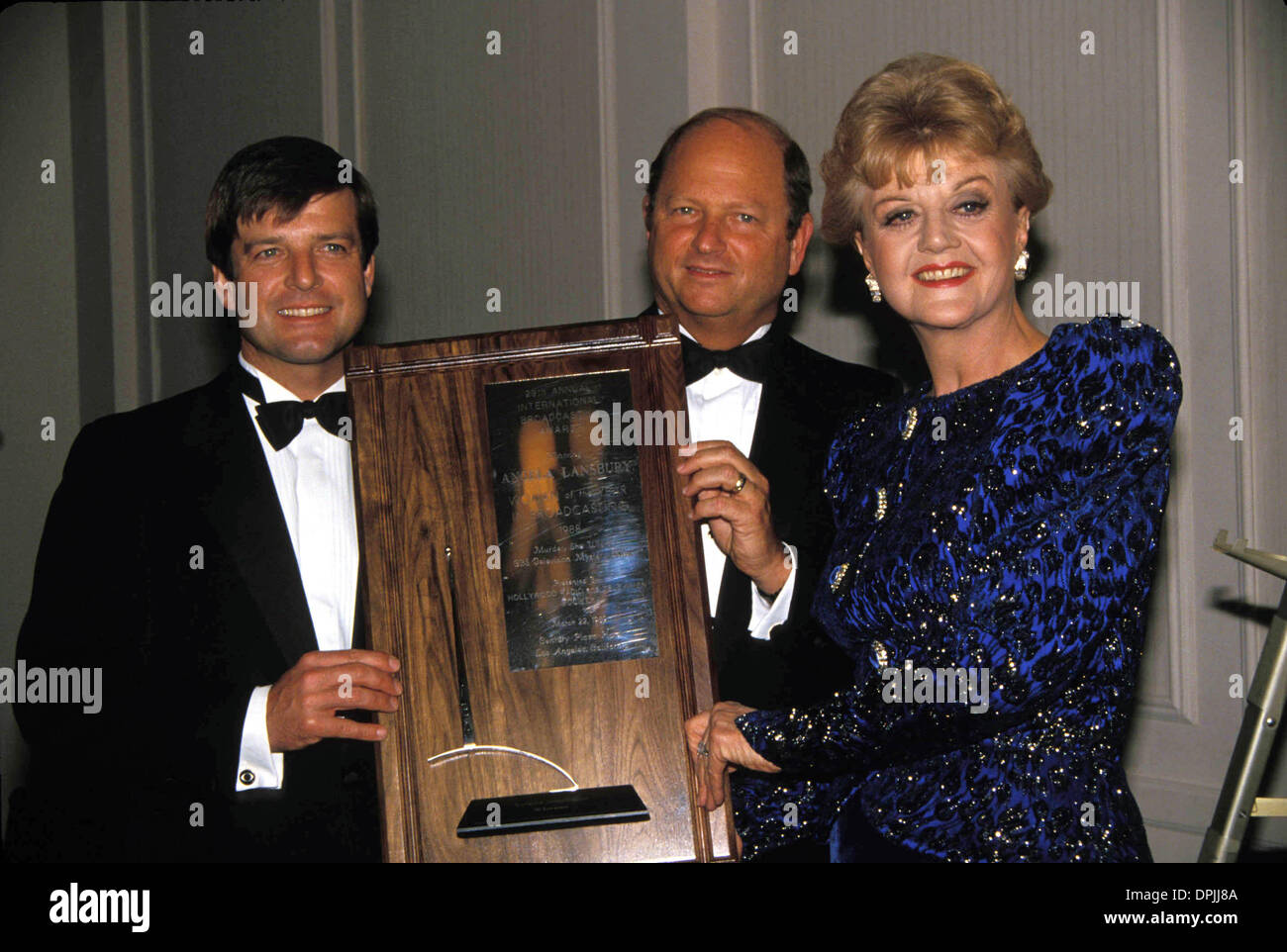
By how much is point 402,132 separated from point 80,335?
2144 mm

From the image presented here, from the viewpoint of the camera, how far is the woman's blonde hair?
232cm

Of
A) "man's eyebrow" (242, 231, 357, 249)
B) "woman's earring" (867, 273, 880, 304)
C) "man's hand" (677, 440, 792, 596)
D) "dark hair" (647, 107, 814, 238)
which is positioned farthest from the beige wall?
"man's eyebrow" (242, 231, 357, 249)

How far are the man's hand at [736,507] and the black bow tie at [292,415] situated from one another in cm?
79

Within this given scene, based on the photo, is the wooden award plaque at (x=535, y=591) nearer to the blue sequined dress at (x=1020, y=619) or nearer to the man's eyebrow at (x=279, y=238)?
the blue sequined dress at (x=1020, y=619)

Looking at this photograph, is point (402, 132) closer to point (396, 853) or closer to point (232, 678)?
point (232, 678)

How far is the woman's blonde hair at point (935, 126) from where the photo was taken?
232 cm

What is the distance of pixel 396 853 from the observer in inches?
92.3

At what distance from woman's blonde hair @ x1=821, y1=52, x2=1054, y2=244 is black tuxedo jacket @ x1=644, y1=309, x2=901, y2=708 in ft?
2.15

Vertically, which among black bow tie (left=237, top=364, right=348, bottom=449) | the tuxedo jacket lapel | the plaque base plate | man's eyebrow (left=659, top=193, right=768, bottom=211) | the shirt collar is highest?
man's eyebrow (left=659, top=193, right=768, bottom=211)

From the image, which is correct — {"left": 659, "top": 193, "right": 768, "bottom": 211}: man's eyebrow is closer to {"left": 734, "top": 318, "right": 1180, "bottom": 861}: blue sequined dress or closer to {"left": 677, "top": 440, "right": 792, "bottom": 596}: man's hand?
{"left": 677, "top": 440, "right": 792, "bottom": 596}: man's hand

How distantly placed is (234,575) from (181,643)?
7.2 inches

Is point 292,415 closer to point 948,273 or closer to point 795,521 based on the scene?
point 795,521

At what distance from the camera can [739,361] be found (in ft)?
9.86
